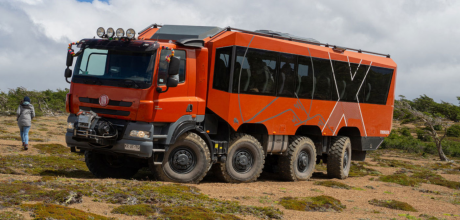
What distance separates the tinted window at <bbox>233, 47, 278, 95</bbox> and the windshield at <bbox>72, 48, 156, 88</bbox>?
8.03 ft

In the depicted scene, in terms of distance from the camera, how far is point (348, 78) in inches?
611

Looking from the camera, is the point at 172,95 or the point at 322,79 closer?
the point at 172,95

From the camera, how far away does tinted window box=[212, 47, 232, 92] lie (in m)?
12.0

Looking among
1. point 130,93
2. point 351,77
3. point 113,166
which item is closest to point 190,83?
point 130,93

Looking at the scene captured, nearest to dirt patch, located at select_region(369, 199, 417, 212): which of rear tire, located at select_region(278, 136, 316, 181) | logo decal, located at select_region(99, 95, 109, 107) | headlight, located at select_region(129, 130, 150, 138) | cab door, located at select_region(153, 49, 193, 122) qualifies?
rear tire, located at select_region(278, 136, 316, 181)

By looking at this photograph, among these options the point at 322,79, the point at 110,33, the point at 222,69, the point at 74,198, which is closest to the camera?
the point at 74,198

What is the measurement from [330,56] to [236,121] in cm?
441

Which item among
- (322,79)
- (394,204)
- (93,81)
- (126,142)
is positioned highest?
(322,79)

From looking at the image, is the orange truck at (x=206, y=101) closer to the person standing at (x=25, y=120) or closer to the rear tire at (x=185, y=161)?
the rear tire at (x=185, y=161)

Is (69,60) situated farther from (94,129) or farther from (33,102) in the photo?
(33,102)

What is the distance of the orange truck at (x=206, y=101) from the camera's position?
35.0ft

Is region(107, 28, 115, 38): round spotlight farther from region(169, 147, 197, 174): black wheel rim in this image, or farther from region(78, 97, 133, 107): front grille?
region(169, 147, 197, 174): black wheel rim

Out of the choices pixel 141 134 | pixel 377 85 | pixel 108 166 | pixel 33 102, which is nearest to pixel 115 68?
pixel 141 134

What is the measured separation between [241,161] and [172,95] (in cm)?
292
